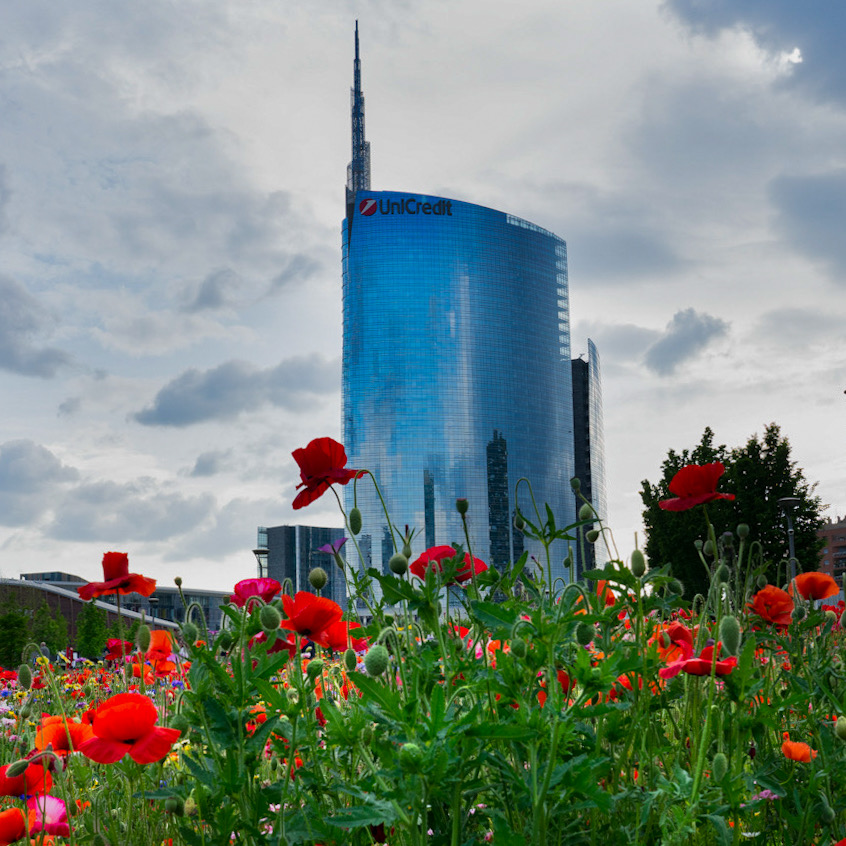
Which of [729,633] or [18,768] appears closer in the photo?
[18,768]

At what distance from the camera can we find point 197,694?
1373 mm

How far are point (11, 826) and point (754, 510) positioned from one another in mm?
20170

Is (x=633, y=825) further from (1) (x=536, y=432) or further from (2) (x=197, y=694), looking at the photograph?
(1) (x=536, y=432)

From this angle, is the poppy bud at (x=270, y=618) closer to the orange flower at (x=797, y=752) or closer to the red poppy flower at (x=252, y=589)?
the red poppy flower at (x=252, y=589)

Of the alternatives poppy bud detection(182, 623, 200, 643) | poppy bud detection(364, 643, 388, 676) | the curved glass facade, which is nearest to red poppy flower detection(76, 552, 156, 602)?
poppy bud detection(182, 623, 200, 643)

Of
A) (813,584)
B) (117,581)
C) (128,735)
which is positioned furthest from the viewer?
(813,584)

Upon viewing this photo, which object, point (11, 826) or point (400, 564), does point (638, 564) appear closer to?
point (400, 564)

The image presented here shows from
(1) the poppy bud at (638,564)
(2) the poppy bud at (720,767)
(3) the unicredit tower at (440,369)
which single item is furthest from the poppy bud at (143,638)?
(3) the unicredit tower at (440,369)

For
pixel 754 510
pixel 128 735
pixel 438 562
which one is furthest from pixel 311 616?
pixel 754 510

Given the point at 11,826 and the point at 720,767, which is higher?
the point at 720,767

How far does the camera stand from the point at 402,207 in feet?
268

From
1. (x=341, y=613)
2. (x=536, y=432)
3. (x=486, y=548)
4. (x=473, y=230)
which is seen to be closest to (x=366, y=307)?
(x=473, y=230)

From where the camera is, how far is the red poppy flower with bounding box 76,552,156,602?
2149 mm

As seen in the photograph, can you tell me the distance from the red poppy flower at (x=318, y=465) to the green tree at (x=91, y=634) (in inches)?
1044
